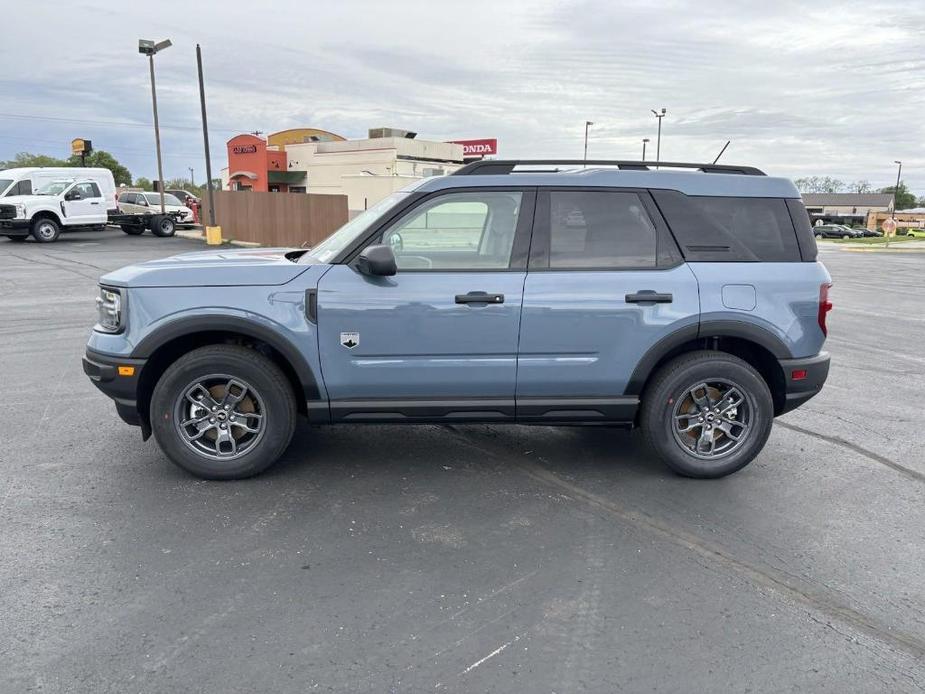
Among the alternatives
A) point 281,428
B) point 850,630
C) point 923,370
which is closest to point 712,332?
point 850,630

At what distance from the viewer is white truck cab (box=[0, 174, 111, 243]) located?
2328 cm

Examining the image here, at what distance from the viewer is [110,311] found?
4195 millimetres

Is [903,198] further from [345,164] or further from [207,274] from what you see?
[207,274]

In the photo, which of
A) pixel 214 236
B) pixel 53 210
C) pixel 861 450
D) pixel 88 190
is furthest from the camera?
pixel 214 236

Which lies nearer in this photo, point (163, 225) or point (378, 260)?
point (378, 260)

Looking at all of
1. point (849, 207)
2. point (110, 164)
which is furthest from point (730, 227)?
point (849, 207)

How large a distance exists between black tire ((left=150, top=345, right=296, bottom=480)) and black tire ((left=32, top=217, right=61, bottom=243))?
23.8 metres

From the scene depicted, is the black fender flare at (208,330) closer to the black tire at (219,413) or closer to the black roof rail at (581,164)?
the black tire at (219,413)

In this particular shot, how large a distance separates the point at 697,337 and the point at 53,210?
2551 centimetres

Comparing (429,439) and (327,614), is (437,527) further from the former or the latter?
(429,439)

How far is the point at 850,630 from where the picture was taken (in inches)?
115

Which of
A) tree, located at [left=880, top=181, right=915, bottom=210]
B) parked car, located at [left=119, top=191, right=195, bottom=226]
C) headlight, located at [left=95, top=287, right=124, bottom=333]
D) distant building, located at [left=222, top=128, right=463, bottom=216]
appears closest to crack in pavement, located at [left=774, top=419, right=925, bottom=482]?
headlight, located at [left=95, top=287, right=124, bottom=333]

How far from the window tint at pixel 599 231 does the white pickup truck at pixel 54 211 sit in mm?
24451

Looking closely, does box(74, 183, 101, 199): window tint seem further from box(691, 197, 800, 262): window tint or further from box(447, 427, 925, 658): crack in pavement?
box(691, 197, 800, 262): window tint
